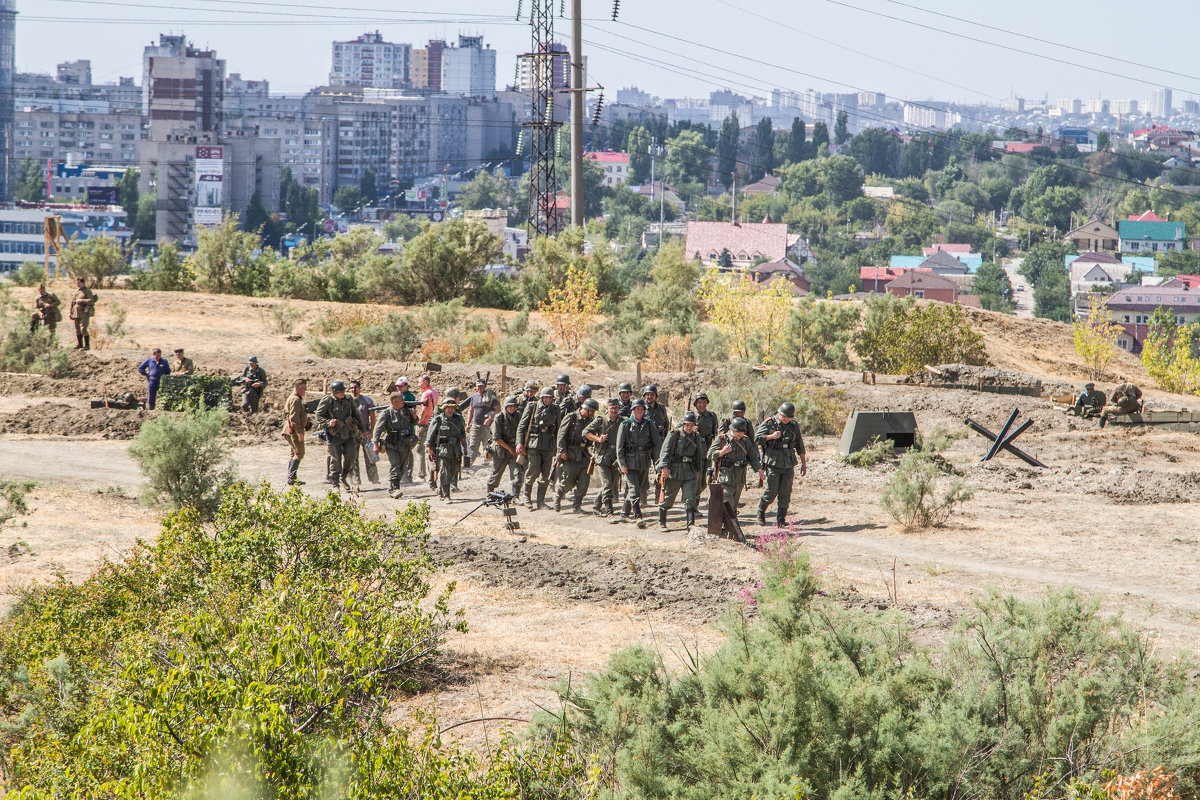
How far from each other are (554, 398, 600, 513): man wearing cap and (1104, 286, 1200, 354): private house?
80176mm

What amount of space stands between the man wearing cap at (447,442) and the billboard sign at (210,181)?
4766 inches

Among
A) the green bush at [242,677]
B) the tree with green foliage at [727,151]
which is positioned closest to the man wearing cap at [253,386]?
the green bush at [242,677]

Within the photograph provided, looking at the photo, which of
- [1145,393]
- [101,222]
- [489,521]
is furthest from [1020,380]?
[101,222]

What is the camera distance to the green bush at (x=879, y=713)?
6398 millimetres

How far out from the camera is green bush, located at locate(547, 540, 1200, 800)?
6.40 metres

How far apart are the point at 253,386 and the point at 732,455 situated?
10217 millimetres

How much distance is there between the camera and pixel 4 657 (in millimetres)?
8539

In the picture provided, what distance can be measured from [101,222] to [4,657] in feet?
418

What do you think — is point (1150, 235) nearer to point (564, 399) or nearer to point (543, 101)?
point (543, 101)

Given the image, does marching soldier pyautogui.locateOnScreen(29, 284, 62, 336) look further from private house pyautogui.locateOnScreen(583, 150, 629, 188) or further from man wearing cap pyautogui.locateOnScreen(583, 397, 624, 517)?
private house pyautogui.locateOnScreen(583, 150, 629, 188)

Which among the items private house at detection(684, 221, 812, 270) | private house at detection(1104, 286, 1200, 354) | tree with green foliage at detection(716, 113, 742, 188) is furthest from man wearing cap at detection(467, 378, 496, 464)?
tree with green foliage at detection(716, 113, 742, 188)

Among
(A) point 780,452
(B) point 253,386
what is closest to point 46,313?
(B) point 253,386

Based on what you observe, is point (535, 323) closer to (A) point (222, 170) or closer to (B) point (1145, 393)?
(B) point (1145, 393)

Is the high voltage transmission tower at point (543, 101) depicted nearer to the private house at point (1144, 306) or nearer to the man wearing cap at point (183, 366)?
the man wearing cap at point (183, 366)
